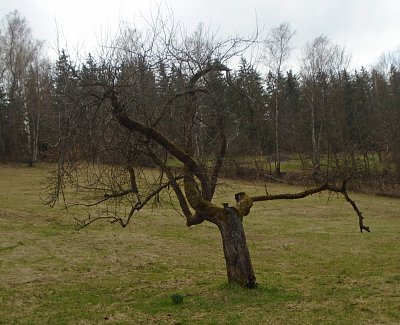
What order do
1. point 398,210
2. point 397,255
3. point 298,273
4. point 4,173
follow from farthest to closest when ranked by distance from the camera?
point 4,173
point 398,210
point 397,255
point 298,273

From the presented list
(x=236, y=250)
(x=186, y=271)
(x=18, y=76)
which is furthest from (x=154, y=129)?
(x=18, y=76)

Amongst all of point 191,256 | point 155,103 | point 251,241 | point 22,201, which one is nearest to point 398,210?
point 251,241

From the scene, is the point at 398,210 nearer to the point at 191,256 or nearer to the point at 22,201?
the point at 191,256

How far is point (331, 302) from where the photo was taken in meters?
6.70

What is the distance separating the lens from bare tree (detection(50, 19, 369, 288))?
258 inches

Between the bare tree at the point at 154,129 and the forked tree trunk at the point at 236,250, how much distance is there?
0.05 feet

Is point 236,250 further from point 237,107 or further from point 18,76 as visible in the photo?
point 18,76

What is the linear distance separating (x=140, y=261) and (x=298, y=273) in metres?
4.01

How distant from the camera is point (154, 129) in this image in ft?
23.7

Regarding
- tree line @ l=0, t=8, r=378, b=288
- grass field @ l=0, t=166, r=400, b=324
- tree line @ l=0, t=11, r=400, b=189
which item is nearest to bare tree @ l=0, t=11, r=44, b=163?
tree line @ l=0, t=11, r=400, b=189

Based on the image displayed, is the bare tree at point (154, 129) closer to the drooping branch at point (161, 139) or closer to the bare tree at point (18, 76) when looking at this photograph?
the drooping branch at point (161, 139)

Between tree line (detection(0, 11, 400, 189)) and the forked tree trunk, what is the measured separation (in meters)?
1.38

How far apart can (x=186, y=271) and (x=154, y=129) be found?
439 centimetres

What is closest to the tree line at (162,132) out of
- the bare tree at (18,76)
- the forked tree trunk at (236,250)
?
the forked tree trunk at (236,250)
